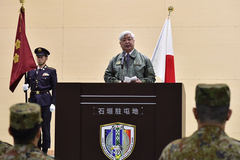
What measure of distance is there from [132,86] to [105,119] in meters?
0.34

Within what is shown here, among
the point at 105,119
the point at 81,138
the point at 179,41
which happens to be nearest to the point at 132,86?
the point at 105,119

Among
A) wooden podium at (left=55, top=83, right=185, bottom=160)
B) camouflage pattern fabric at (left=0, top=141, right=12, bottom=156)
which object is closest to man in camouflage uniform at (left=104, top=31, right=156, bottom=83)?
wooden podium at (left=55, top=83, right=185, bottom=160)

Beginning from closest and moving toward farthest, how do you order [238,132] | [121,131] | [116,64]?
[121,131] < [116,64] < [238,132]

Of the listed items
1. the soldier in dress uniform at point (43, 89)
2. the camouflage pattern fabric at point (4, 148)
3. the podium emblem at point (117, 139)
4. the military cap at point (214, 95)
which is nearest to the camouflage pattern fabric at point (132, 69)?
the podium emblem at point (117, 139)

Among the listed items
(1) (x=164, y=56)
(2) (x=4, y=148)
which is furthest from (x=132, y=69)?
(2) (x=4, y=148)

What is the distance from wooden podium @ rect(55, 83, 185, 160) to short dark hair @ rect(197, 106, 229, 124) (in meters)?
1.83

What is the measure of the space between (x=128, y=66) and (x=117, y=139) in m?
1.07

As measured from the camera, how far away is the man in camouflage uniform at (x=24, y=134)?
Result: 1918 mm

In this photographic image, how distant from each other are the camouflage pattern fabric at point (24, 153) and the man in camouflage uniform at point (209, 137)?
0.49 m

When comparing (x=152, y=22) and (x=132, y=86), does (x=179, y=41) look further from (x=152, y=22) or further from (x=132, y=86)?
(x=132, y=86)

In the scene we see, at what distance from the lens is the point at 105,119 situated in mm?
3795

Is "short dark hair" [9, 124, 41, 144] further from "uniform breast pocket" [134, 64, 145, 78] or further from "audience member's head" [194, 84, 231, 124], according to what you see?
"uniform breast pocket" [134, 64, 145, 78]

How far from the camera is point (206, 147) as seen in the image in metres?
1.88

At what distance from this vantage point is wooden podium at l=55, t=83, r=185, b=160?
378 centimetres
